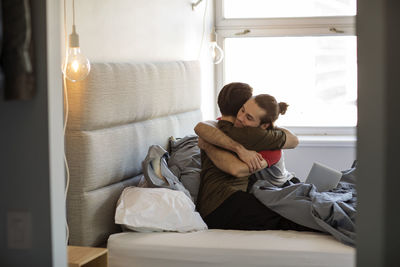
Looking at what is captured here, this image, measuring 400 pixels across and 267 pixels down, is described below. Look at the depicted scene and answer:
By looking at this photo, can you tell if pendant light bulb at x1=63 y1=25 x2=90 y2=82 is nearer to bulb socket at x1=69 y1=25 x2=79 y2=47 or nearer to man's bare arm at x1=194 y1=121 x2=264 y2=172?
bulb socket at x1=69 y1=25 x2=79 y2=47

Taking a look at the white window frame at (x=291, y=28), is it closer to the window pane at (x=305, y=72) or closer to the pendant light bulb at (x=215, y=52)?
the window pane at (x=305, y=72)

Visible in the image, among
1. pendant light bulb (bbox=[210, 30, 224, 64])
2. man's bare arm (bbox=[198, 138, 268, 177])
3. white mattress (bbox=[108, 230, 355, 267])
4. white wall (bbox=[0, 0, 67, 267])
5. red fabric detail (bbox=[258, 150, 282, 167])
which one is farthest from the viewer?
pendant light bulb (bbox=[210, 30, 224, 64])

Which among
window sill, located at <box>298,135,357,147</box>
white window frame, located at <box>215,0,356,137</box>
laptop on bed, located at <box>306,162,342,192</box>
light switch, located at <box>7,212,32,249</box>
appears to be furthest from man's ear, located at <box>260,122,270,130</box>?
white window frame, located at <box>215,0,356,137</box>

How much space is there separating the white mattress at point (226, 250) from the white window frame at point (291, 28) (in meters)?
2.37

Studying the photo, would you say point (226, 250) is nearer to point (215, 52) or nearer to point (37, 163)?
point (37, 163)

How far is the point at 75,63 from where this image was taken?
2418 millimetres

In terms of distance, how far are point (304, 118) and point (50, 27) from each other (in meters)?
3.61

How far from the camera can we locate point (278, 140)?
3.04 meters

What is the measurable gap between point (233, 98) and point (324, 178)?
0.61 metres

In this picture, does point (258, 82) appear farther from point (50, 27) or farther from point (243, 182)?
point (50, 27)

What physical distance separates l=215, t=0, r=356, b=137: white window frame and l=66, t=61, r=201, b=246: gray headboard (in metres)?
1.68

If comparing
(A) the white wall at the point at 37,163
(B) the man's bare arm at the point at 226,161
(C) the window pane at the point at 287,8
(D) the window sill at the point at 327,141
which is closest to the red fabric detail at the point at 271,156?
(B) the man's bare arm at the point at 226,161

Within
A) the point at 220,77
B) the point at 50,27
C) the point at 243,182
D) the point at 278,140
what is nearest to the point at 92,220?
the point at 243,182

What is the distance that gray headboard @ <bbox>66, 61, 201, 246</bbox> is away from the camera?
263 centimetres
